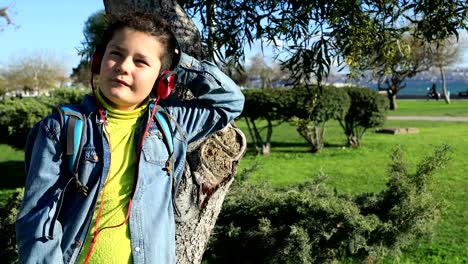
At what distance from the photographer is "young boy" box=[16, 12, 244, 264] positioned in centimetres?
179

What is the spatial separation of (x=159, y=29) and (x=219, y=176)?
923 millimetres

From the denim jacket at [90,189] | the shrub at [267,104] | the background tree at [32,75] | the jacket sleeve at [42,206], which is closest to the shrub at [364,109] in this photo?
the shrub at [267,104]

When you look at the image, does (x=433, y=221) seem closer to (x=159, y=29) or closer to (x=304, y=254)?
(x=304, y=254)

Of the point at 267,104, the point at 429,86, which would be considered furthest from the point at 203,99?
the point at 429,86

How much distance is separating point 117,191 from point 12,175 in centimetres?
1224

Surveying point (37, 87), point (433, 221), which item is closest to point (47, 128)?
point (433, 221)

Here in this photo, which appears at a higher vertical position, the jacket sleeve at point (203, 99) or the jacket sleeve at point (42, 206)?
the jacket sleeve at point (203, 99)

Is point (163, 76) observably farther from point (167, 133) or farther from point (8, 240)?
point (8, 240)

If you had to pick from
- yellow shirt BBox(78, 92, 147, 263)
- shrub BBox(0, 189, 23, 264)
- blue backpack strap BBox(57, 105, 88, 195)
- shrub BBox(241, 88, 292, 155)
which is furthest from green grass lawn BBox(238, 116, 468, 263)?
blue backpack strap BBox(57, 105, 88, 195)

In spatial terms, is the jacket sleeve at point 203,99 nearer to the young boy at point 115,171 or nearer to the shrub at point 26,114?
the young boy at point 115,171

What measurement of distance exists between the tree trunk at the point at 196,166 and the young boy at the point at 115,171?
52 centimetres

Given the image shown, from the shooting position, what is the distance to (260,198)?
563cm

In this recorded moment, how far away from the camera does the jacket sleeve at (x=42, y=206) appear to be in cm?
176

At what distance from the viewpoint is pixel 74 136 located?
1840 mm
